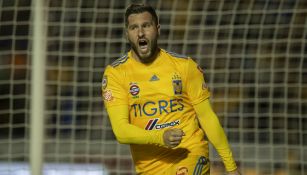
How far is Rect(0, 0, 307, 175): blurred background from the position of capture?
21.3ft

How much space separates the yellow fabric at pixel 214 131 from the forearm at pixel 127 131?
0.35 metres

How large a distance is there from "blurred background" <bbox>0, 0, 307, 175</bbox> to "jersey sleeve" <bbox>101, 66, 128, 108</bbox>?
8.45 ft

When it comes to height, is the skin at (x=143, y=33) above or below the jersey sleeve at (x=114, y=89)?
above

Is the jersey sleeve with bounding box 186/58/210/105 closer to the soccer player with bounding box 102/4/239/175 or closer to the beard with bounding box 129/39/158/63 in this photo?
the soccer player with bounding box 102/4/239/175

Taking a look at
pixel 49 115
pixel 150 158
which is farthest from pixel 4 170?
pixel 150 158

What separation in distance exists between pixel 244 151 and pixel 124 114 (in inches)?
125

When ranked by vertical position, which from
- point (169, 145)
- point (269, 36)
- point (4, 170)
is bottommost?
point (4, 170)

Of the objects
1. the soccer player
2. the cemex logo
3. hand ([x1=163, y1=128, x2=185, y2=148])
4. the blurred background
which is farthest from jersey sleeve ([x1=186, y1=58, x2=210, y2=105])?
the blurred background

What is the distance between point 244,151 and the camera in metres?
6.80

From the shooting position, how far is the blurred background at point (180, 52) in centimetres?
650

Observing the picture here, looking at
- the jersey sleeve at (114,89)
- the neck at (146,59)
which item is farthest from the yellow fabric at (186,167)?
the neck at (146,59)

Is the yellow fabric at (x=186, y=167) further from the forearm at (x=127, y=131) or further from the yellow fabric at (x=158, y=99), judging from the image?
the forearm at (x=127, y=131)

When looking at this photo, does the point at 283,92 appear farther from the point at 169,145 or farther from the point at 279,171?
the point at 169,145

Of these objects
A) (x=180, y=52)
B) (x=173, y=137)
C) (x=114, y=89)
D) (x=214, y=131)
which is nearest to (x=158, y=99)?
(x=114, y=89)
